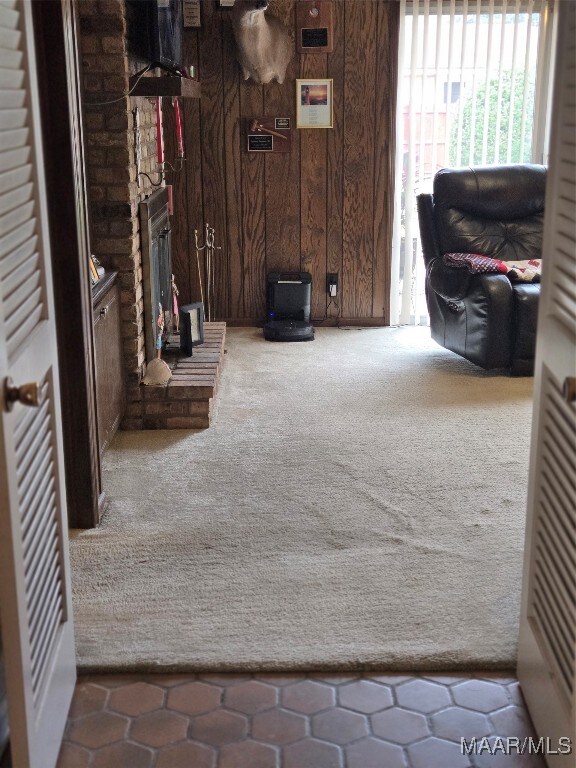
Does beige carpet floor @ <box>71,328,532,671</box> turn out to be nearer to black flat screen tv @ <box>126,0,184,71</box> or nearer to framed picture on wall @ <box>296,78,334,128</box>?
black flat screen tv @ <box>126,0,184,71</box>

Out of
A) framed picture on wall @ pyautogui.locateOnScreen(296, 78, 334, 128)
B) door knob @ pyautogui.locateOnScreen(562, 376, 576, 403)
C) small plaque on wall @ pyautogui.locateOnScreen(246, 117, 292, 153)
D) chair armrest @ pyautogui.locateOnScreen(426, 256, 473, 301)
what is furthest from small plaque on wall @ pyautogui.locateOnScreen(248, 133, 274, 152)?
door knob @ pyautogui.locateOnScreen(562, 376, 576, 403)

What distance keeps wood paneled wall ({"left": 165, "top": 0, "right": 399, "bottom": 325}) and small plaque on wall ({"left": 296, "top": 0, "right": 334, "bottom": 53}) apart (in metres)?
0.05

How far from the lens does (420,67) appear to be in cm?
579

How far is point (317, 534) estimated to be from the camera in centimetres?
311

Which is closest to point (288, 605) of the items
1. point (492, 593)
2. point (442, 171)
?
point (492, 593)

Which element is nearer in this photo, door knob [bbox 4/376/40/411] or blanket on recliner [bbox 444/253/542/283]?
door knob [bbox 4/376/40/411]

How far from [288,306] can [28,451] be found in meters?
4.15

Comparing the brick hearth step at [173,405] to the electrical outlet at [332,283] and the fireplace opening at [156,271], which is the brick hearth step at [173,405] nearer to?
the fireplace opening at [156,271]

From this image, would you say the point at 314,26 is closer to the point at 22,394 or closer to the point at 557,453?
the point at 557,453

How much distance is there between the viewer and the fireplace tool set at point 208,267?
19.6 feet

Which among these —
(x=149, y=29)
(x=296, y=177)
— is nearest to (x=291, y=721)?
(x=149, y=29)

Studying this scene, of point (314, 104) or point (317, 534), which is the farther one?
point (314, 104)

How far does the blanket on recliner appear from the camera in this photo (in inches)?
193

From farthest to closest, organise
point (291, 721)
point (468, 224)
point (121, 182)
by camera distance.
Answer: point (468, 224)
point (121, 182)
point (291, 721)
